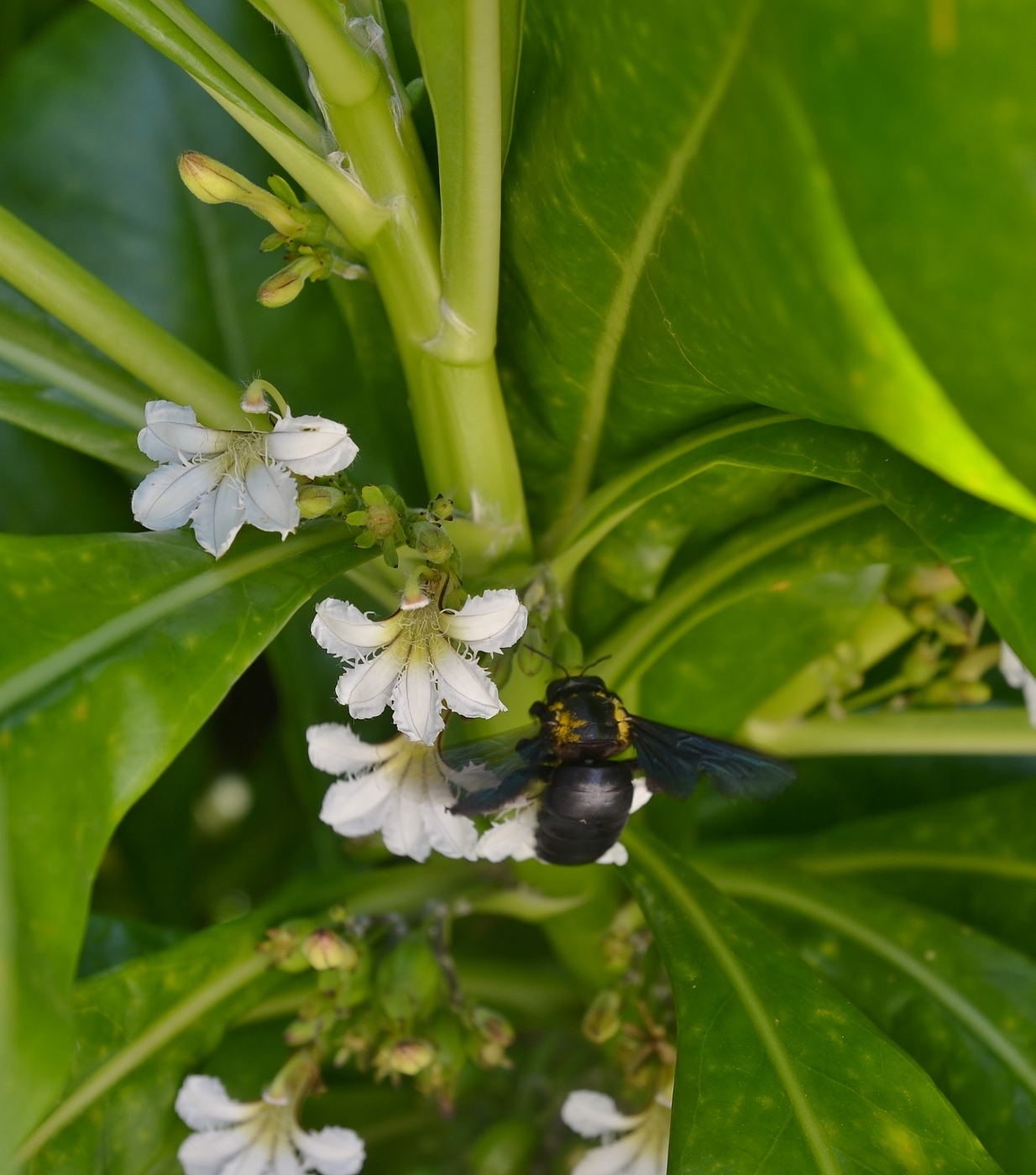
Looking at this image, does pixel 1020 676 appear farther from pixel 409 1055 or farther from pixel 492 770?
pixel 409 1055

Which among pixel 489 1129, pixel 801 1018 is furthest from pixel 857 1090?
pixel 489 1129

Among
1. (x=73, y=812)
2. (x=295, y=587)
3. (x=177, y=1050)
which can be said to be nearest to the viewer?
(x=73, y=812)

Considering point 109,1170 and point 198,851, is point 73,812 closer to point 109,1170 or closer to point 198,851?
point 109,1170

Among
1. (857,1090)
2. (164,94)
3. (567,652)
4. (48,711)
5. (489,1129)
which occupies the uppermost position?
(164,94)

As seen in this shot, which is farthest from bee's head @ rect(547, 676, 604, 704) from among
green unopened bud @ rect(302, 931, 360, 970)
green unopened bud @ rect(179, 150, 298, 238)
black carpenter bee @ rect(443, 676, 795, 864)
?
green unopened bud @ rect(179, 150, 298, 238)

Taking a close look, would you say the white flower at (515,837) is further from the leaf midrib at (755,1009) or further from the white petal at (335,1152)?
the white petal at (335,1152)

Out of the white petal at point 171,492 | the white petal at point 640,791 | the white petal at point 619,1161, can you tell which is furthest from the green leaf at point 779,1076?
the white petal at point 171,492

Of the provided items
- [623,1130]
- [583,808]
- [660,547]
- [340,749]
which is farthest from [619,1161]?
[660,547]
